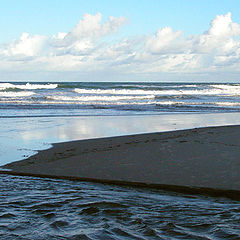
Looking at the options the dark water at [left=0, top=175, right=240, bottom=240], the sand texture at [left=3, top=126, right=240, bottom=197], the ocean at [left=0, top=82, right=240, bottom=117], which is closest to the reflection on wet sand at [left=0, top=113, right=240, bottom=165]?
the sand texture at [left=3, top=126, right=240, bottom=197]

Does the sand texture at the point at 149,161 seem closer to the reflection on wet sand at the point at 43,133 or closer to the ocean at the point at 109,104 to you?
the reflection on wet sand at the point at 43,133

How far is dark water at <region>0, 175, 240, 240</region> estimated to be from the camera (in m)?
3.84

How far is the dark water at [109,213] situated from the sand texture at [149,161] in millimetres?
628

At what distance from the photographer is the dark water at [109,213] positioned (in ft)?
12.6

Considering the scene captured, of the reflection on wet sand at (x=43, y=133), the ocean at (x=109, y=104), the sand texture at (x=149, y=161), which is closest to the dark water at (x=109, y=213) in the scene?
the sand texture at (x=149, y=161)

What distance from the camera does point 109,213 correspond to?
4.48m

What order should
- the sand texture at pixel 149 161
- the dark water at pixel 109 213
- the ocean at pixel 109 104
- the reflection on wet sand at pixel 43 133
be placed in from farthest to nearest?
the ocean at pixel 109 104 → the reflection on wet sand at pixel 43 133 → the sand texture at pixel 149 161 → the dark water at pixel 109 213

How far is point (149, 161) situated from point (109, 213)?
2954 mm

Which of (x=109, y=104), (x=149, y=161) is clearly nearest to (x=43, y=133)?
(x=149, y=161)

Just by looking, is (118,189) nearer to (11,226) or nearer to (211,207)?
(211,207)

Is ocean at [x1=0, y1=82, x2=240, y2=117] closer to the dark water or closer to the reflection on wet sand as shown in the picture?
the reflection on wet sand

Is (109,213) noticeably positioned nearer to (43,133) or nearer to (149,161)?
(149,161)

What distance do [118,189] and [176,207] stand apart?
116 cm

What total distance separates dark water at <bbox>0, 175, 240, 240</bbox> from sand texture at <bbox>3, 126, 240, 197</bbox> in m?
0.63
